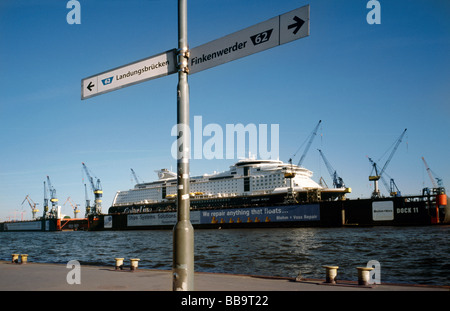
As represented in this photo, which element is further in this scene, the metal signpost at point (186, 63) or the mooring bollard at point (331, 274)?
the mooring bollard at point (331, 274)

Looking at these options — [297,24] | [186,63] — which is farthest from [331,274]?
[297,24]

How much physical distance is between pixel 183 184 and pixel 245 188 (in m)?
86.4

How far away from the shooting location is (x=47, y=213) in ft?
454

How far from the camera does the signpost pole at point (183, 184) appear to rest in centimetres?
487

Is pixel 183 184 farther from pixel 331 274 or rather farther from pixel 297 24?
pixel 331 274

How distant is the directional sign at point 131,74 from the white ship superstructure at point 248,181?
243 ft

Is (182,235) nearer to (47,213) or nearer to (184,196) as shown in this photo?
(184,196)

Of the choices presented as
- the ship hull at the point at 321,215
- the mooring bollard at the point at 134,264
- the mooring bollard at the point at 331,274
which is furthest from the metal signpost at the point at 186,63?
the ship hull at the point at 321,215

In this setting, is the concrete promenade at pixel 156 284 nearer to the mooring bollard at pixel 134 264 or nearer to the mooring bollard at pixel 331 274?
the mooring bollard at pixel 331 274

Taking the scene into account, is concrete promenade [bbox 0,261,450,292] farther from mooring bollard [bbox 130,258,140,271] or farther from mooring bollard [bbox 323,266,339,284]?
mooring bollard [bbox 130,258,140,271]

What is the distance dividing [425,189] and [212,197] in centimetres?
4668

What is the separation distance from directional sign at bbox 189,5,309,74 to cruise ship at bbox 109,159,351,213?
231 feet

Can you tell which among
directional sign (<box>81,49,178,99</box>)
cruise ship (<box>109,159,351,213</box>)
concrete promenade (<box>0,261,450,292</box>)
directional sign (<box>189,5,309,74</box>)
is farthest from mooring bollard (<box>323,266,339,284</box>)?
cruise ship (<box>109,159,351,213</box>)
